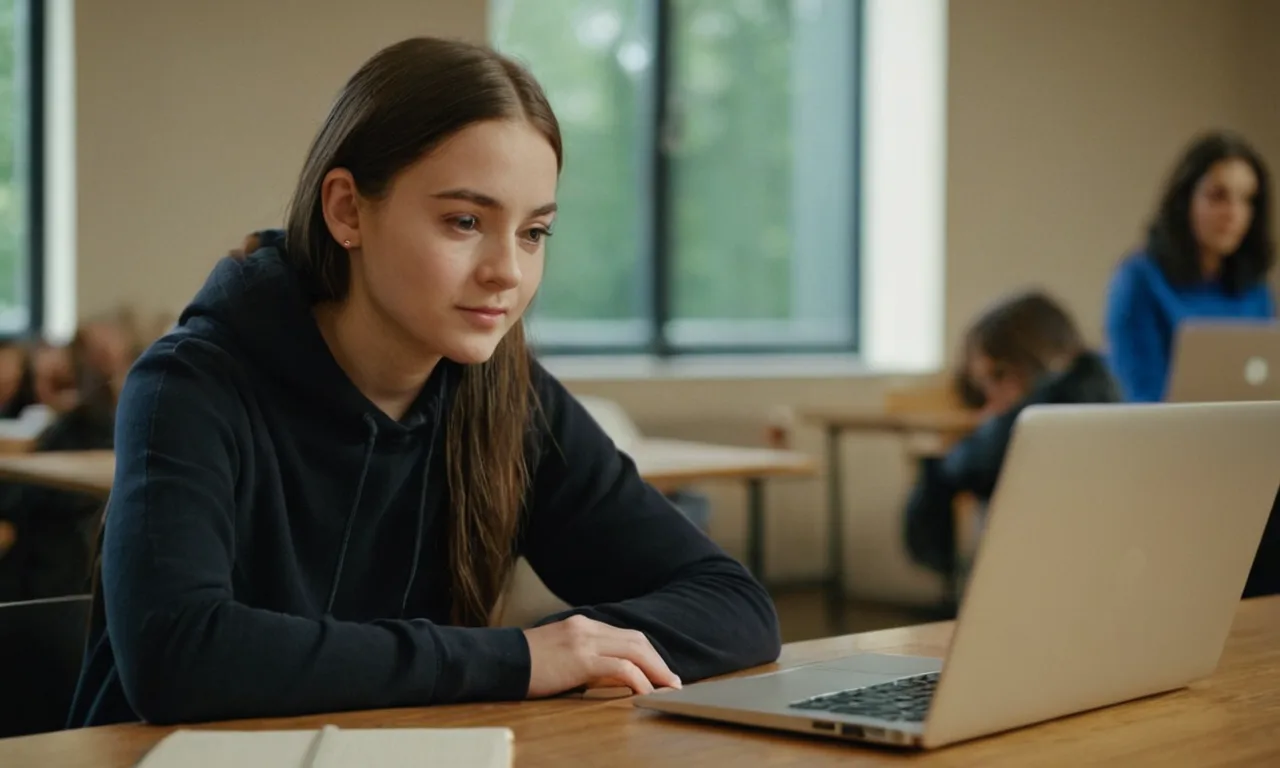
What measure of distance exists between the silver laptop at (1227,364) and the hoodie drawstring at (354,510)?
4.68ft

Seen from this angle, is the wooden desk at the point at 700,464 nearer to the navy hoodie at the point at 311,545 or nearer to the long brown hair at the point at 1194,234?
the long brown hair at the point at 1194,234

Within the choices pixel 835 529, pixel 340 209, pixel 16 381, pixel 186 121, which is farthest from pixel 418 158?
pixel 835 529

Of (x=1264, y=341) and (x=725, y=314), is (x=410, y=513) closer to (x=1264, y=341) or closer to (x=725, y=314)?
(x=1264, y=341)

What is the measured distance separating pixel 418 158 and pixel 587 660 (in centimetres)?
47

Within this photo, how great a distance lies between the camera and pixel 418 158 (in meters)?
1.41

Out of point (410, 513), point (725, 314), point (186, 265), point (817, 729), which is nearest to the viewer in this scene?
point (817, 729)

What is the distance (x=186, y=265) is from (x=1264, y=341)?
3.42m

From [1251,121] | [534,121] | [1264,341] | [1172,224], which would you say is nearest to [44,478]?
[534,121]

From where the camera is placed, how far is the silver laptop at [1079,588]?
0.97 m

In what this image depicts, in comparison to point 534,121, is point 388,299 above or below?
below

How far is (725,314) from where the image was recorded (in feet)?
20.9

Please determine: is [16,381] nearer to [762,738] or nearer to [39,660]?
[39,660]

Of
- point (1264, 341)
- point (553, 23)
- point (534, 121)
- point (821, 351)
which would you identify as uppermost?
point (553, 23)

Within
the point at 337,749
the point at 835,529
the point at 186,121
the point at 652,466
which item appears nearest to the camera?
the point at 337,749
